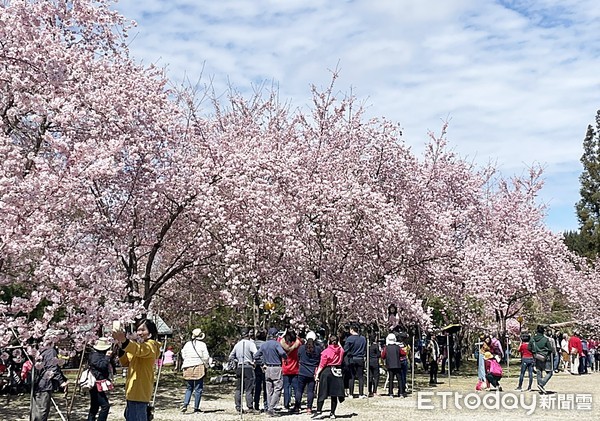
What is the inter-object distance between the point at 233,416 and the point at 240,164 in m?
5.85

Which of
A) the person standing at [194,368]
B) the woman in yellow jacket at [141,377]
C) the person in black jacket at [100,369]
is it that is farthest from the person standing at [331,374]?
the woman in yellow jacket at [141,377]

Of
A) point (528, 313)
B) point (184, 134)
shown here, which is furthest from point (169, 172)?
point (528, 313)

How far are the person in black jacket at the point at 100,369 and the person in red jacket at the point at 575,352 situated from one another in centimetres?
2036

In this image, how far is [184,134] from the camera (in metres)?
16.3

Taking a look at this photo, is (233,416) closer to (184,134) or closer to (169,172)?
(169,172)

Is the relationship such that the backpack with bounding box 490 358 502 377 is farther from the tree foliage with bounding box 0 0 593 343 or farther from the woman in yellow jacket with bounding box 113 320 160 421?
the woman in yellow jacket with bounding box 113 320 160 421

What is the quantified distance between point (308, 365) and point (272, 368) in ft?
2.25

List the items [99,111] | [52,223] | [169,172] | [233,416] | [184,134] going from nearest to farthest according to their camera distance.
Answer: [52,223] < [233,416] < [99,111] < [169,172] < [184,134]

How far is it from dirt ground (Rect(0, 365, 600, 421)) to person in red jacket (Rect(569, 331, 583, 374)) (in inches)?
288

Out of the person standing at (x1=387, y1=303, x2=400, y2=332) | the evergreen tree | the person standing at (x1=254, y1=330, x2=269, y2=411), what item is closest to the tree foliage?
the person standing at (x1=387, y1=303, x2=400, y2=332)

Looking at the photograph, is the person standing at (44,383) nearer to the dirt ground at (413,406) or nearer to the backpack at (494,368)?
the dirt ground at (413,406)

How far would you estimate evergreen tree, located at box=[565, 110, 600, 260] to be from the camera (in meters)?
51.5

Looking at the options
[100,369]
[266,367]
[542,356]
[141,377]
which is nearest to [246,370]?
[266,367]

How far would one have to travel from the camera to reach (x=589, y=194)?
52312 millimetres
